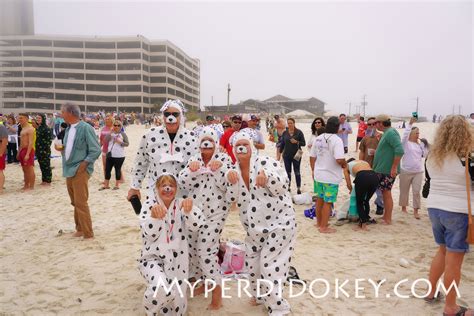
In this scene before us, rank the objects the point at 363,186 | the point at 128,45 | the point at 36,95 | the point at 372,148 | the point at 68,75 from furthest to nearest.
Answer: the point at 68,75
the point at 128,45
the point at 36,95
the point at 372,148
the point at 363,186

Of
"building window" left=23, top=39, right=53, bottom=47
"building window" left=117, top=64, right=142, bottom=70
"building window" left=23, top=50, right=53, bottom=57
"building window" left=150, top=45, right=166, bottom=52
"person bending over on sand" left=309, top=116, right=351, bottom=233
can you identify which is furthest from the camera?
"building window" left=150, top=45, right=166, bottom=52

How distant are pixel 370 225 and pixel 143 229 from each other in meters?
4.61

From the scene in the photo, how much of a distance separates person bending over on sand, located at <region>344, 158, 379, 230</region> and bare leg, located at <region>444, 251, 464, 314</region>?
2.69 m

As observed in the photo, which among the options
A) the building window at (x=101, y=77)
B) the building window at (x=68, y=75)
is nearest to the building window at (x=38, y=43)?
the building window at (x=68, y=75)

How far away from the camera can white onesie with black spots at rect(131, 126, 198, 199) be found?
387cm

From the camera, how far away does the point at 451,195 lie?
10.6ft

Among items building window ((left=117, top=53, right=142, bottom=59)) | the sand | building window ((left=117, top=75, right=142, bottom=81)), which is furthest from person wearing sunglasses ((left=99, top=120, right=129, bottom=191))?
building window ((left=117, top=53, right=142, bottom=59))

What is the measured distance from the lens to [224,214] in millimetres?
3594

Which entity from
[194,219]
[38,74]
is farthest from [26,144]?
[38,74]

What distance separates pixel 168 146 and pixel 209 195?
2.57 feet

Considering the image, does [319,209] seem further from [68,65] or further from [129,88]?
[68,65]

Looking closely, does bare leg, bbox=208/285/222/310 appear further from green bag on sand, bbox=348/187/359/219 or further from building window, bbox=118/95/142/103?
building window, bbox=118/95/142/103

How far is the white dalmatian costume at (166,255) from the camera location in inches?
122

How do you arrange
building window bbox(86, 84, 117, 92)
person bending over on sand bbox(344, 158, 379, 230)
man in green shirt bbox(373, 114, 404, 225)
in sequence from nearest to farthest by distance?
1. person bending over on sand bbox(344, 158, 379, 230)
2. man in green shirt bbox(373, 114, 404, 225)
3. building window bbox(86, 84, 117, 92)
